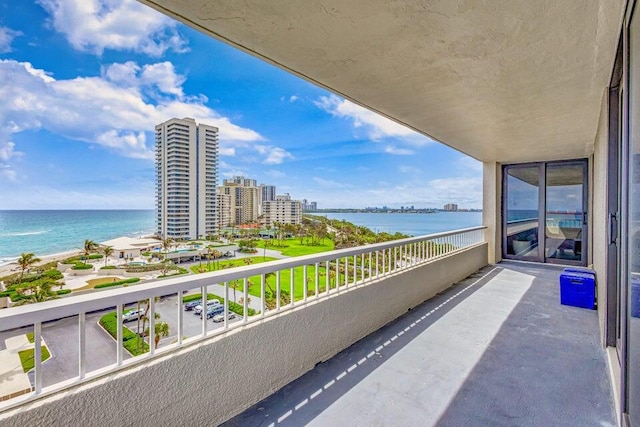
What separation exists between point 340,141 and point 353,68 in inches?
705

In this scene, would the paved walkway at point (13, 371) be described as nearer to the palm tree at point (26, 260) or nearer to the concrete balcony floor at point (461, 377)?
the palm tree at point (26, 260)

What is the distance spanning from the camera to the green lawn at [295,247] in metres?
2.55

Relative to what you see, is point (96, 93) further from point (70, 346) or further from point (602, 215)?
point (602, 215)

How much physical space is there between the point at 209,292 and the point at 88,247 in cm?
71

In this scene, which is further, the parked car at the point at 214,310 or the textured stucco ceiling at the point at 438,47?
the parked car at the point at 214,310

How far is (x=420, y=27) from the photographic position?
1794 millimetres

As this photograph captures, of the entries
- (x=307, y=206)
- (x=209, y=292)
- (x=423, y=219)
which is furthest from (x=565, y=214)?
(x=209, y=292)

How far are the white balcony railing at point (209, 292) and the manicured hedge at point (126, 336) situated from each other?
0.03 metres

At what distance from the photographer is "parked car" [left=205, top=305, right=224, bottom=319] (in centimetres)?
180

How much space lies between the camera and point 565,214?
6453 mm

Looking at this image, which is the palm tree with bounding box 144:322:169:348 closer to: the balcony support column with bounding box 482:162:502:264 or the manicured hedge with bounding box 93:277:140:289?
the manicured hedge with bounding box 93:277:140:289

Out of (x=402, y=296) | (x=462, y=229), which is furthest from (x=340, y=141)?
(x=402, y=296)

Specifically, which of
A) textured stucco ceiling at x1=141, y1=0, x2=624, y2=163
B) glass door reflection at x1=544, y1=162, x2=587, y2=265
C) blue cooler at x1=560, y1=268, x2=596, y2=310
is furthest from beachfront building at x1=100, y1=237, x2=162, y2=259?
glass door reflection at x1=544, y1=162, x2=587, y2=265

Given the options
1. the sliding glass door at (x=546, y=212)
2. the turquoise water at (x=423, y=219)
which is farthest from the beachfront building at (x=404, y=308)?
the sliding glass door at (x=546, y=212)
